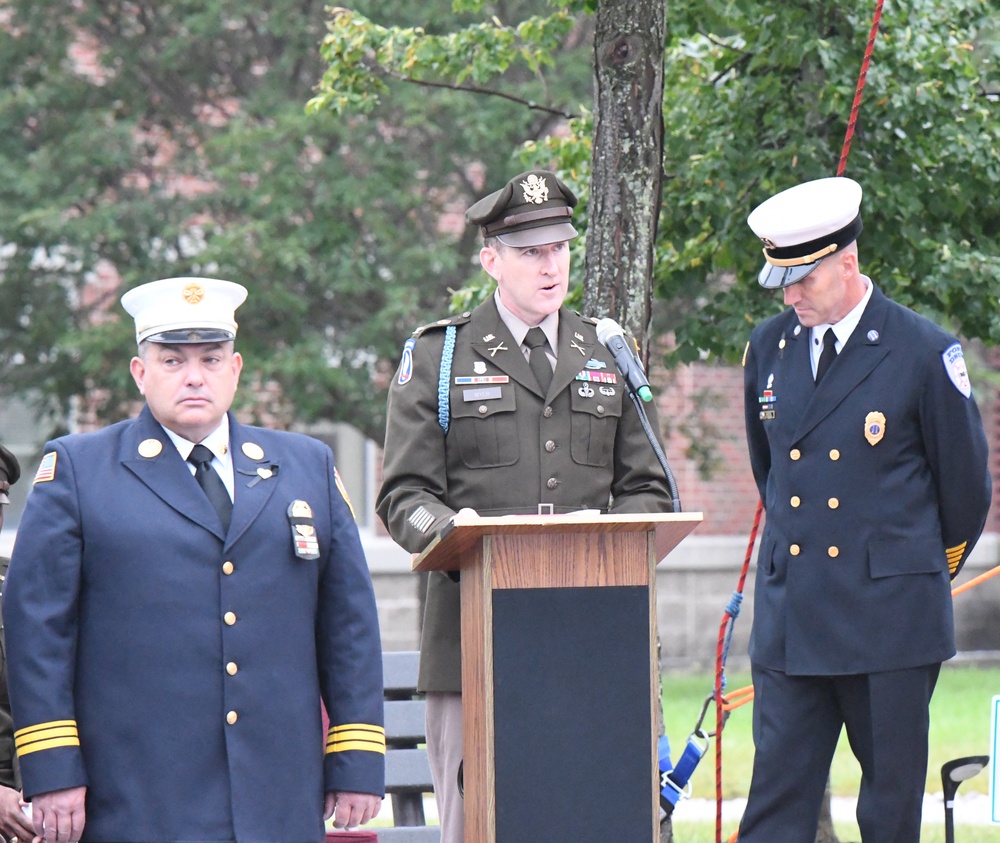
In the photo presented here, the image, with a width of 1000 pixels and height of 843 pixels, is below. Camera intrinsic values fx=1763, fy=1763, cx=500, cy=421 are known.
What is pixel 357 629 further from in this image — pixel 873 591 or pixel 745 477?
pixel 745 477

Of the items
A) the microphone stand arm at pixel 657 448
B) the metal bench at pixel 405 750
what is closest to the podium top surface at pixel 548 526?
the microphone stand arm at pixel 657 448

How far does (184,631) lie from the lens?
4133 mm

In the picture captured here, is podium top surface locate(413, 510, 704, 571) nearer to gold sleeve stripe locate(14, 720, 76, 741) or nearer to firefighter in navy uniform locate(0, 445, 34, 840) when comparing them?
gold sleeve stripe locate(14, 720, 76, 741)

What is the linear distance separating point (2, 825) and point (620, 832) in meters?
1.87

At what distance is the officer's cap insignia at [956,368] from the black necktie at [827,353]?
322 millimetres

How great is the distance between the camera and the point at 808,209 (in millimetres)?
5164

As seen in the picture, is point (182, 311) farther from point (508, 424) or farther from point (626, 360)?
point (626, 360)

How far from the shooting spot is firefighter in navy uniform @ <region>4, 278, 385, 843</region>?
4.07 meters

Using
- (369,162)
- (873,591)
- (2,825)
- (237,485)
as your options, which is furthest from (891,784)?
(369,162)

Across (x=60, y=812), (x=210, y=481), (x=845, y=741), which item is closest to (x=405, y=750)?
(x=210, y=481)

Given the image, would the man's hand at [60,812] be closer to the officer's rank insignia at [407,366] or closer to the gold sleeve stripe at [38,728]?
the gold sleeve stripe at [38,728]

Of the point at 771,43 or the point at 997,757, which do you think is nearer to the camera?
the point at 997,757

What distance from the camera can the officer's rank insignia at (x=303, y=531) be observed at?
4.25 meters

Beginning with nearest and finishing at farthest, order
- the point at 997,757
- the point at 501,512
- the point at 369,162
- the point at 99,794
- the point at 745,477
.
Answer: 1. the point at 99,794
2. the point at 501,512
3. the point at 997,757
4. the point at 369,162
5. the point at 745,477
